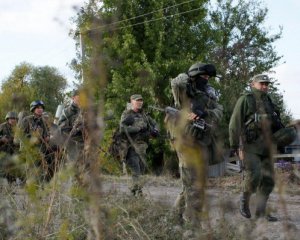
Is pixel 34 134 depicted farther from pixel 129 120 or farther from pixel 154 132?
pixel 154 132

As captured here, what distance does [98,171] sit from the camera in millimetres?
1371

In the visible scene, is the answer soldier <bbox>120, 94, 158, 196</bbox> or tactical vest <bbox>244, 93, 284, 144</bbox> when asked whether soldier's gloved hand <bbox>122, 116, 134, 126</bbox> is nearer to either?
soldier <bbox>120, 94, 158, 196</bbox>

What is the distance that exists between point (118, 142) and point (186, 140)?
7.29 metres

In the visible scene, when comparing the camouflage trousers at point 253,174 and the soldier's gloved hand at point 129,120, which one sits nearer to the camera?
the camouflage trousers at point 253,174

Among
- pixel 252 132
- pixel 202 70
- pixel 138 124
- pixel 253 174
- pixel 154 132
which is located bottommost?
pixel 253 174

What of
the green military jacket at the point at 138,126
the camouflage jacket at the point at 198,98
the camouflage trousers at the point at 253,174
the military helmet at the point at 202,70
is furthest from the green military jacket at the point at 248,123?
the green military jacket at the point at 138,126

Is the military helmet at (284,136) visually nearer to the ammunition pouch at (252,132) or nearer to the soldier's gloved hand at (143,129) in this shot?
the ammunition pouch at (252,132)

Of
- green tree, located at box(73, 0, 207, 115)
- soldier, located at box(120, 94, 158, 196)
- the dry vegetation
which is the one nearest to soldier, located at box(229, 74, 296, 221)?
the dry vegetation

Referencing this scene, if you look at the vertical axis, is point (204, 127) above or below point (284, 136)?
above

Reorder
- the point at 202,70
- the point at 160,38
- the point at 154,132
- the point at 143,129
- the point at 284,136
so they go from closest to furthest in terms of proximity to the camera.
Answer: the point at 202,70 → the point at 284,136 → the point at 143,129 → the point at 154,132 → the point at 160,38

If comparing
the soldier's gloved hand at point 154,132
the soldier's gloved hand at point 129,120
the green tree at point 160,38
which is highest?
the green tree at point 160,38

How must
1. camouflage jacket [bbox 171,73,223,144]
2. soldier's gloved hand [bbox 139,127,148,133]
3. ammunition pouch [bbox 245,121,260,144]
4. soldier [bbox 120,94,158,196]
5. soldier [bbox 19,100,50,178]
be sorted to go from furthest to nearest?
soldier's gloved hand [bbox 139,127,148,133], soldier [bbox 120,94,158,196], ammunition pouch [bbox 245,121,260,144], camouflage jacket [bbox 171,73,223,144], soldier [bbox 19,100,50,178]

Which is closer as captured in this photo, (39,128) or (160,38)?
(39,128)

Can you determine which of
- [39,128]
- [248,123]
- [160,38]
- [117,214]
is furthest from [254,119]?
[160,38]
